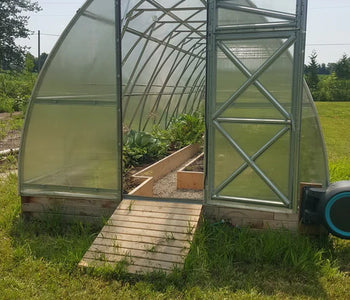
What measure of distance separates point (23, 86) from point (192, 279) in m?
17.2

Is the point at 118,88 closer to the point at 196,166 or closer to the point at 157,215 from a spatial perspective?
the point at 157,215

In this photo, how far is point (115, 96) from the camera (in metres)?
4.75

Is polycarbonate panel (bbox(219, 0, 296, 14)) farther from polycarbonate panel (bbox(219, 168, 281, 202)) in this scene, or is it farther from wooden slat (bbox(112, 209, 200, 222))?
wooden slat (bbox(112, 209, 200, 222))

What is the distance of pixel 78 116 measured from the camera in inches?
193

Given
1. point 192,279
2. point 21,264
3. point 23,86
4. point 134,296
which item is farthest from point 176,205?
point 23,86

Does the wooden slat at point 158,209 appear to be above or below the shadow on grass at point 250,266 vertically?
above

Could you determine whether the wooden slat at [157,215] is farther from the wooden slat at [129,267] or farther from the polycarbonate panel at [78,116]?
the wooden slat at [129,267]

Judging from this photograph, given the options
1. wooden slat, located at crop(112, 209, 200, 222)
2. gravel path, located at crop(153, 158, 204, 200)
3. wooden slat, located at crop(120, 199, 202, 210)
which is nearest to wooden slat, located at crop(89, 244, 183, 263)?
wooden slat, located at crop(112, 209, 200, 222)

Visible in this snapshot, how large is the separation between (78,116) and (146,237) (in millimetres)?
1792

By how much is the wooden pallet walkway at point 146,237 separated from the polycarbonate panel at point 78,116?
0.50 m

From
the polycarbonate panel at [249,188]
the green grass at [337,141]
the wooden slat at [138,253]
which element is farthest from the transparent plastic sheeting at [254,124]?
the green grass at [337,141]

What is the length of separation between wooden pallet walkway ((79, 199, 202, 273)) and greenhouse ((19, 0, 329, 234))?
25cm

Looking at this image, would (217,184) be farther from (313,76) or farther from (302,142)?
(313,76)

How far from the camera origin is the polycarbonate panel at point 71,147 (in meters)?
4.84
